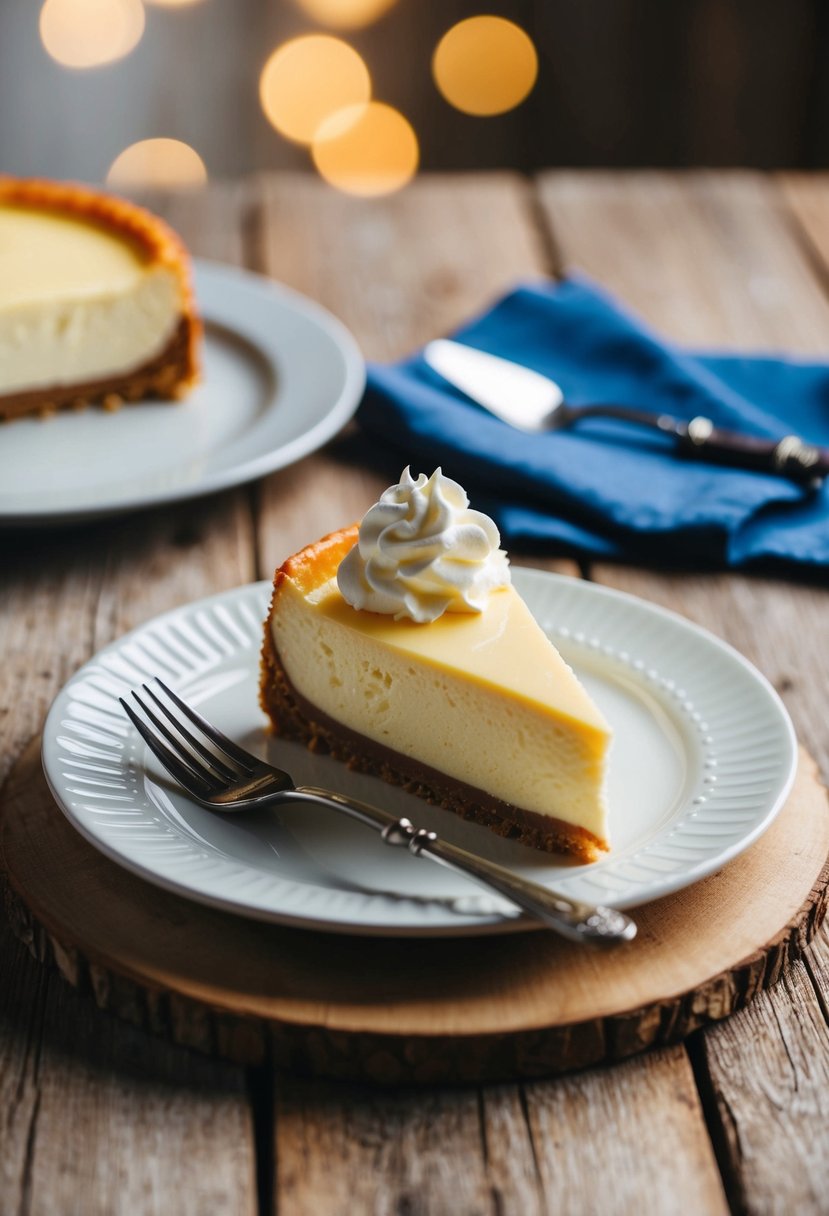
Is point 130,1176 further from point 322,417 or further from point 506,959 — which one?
point 322,417

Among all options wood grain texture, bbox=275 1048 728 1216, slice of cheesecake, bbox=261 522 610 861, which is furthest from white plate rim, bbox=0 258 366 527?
wood grain texture, bbox=275 1048 728 1216

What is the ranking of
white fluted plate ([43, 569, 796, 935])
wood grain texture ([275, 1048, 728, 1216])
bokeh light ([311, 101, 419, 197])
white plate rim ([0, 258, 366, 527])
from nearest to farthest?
wood grain texture ([275, 1048, 728, 1216])
white fluted plate ([43, 569, 796, 935])
white plate rim ([0, 258, 366, 527])
bokeh light ([311, 101, 419, 197])

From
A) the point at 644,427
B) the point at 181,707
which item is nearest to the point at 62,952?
the point at 181,707

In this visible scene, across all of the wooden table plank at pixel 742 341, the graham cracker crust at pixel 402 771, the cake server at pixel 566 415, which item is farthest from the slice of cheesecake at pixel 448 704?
the cake server at pixel 566 415

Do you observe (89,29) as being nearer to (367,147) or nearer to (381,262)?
(367,147)

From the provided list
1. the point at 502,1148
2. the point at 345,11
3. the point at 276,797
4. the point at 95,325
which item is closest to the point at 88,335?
the point at 95,325

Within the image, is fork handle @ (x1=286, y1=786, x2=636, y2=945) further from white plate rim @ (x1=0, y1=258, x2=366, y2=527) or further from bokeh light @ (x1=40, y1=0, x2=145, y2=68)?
bokeh light @ (x1=40, y1=0, x2=145, y2=68)

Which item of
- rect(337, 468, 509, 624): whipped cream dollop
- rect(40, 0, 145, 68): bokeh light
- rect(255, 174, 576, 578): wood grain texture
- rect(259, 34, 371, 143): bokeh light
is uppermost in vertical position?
rect(337, 468, 509, 624): whipped cream dollop
